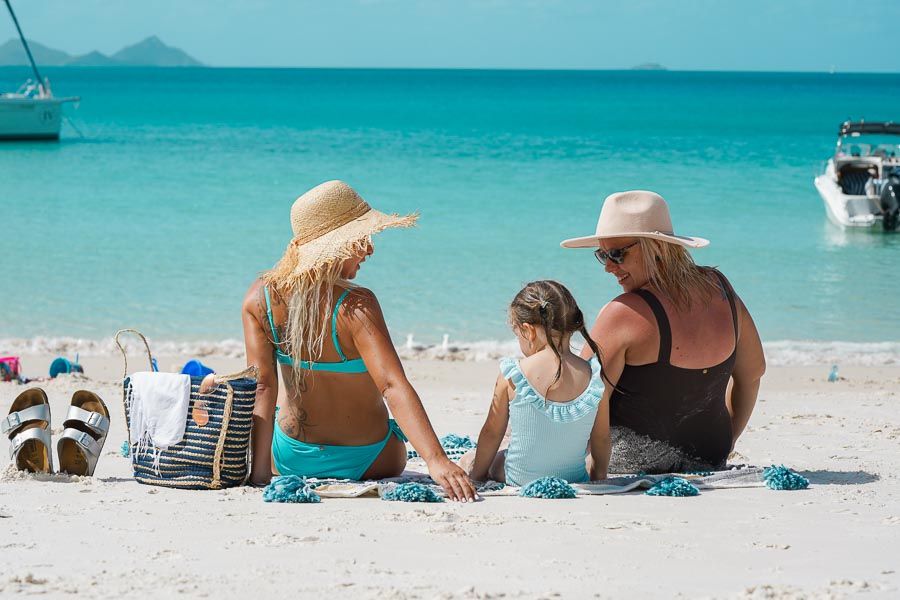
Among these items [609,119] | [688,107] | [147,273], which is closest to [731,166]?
[147,273]

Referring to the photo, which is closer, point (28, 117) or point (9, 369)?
point (9, 369)

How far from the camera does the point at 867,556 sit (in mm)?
3111

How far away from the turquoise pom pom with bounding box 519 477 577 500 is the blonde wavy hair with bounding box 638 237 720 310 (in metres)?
0.84

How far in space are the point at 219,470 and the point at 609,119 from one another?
4705cm

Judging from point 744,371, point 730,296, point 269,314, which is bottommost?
point 744,371

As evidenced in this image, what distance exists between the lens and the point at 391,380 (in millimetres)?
3916

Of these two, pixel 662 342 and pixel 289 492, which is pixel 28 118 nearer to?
pixel 289 492

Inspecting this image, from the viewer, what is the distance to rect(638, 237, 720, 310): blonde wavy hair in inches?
160

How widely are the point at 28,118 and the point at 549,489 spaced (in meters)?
33.0

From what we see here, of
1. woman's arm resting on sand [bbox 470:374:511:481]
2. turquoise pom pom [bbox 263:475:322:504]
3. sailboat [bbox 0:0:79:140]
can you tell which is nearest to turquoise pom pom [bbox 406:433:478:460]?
woman's arm resting on sand [bbox 470:374:511:481]

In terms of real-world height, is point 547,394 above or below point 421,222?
above

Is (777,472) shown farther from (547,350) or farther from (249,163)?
(249,163)

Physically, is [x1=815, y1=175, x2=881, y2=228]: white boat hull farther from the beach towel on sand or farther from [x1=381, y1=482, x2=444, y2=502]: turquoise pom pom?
[x1=381, y1=482, x2=444, y2=502]: turquoise pom pom

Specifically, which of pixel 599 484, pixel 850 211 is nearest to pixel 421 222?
pixel 850 211
